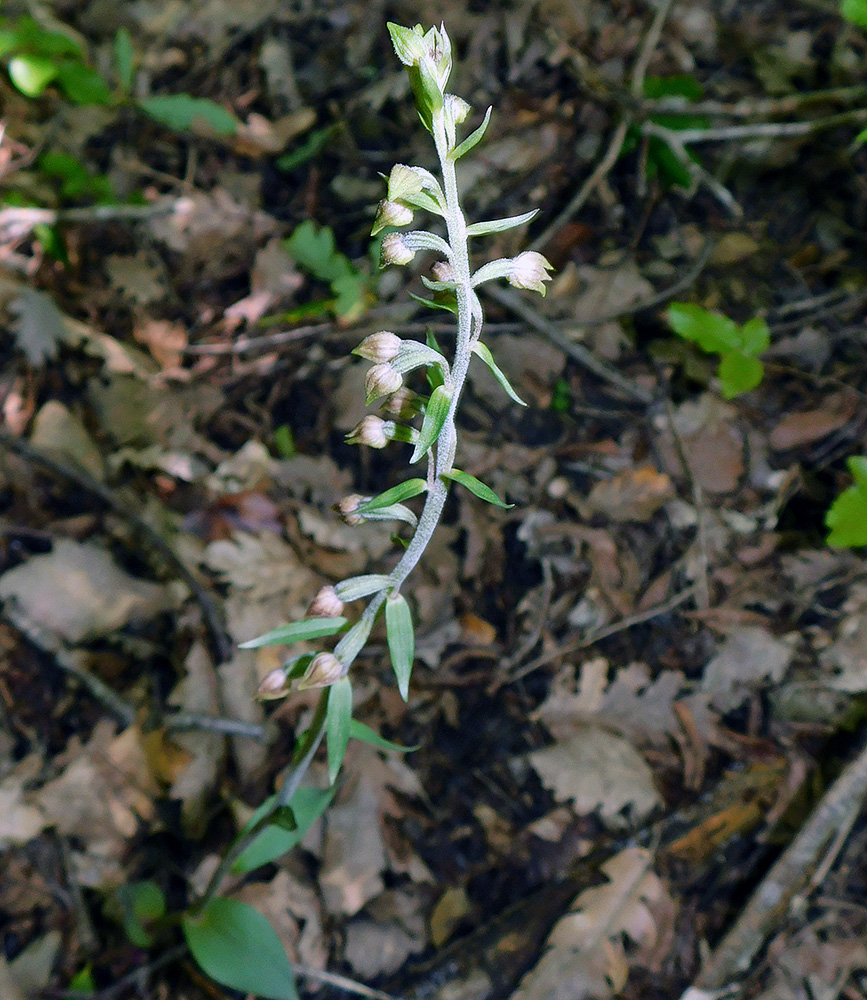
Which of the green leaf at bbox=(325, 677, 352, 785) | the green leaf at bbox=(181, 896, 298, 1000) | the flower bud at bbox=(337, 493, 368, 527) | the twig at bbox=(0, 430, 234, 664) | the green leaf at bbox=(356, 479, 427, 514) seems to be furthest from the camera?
the twig at bbox=(0, 430, 234, 664)

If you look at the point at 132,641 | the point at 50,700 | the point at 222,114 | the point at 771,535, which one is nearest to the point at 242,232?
the point at 222,114

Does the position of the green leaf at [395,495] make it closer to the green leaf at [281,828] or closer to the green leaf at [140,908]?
the green leaf at [281,828]

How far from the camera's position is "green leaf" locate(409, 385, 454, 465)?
168 cm

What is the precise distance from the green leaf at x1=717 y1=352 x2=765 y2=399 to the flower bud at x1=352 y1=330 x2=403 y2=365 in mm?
2357

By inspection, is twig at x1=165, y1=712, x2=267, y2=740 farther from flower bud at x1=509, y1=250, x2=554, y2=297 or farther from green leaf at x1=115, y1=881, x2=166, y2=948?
flower bud at x1=509, y1=250, x2=554, y2=297

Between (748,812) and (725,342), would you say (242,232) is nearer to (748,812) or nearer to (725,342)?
(725,342)

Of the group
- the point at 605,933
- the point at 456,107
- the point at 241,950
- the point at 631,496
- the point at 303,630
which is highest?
the point at 456,107

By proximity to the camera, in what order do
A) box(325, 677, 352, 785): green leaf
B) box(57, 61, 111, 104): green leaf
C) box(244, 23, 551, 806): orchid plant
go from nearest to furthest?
box(244, 23, 551, 806): orchid plant → box(325, 677, 352, 785): green leaf → box(57, 61, 111, 104): green leaf

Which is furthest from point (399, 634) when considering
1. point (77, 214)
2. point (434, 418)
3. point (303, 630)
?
point (77, 214)

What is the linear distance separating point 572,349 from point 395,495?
2.48 meters

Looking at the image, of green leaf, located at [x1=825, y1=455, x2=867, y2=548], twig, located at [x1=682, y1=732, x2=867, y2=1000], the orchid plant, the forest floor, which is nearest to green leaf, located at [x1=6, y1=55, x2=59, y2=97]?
the forest floor

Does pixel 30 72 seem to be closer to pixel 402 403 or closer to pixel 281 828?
pixel 402 403

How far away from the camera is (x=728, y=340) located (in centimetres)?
368

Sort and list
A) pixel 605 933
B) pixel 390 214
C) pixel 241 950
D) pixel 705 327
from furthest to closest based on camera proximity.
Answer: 1. pixel 705 327
2. pixel 605 933
3. pixel 241 950
4. pixel 390 214
